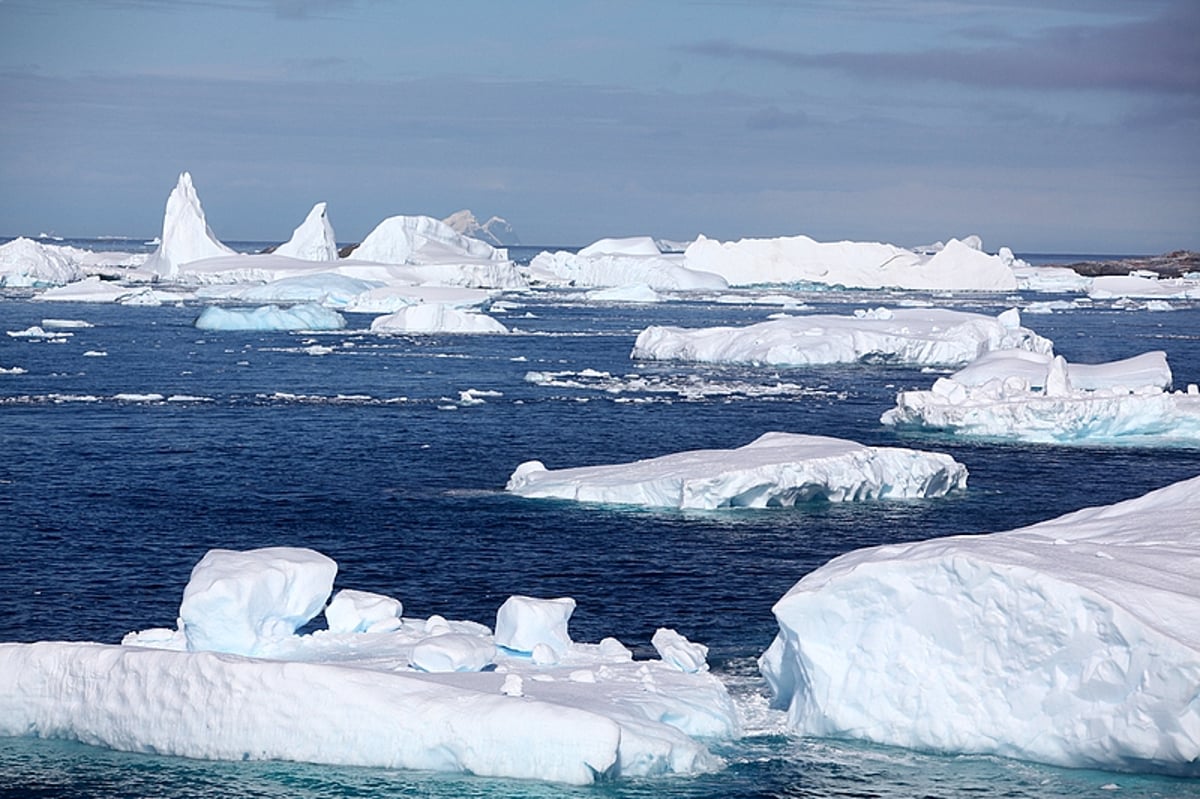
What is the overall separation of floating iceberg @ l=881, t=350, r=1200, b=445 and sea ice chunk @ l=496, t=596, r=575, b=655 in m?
20.2

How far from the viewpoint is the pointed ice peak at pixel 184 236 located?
97500 millimetres

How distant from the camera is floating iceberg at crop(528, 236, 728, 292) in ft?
337

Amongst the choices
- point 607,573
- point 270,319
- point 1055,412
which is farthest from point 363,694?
point 270,319

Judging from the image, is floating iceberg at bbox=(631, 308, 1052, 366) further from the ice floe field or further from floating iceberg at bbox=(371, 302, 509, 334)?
floating iceberg at bbox=(371, 302, 509, 334)

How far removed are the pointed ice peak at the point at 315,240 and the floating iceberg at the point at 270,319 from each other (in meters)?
32.1

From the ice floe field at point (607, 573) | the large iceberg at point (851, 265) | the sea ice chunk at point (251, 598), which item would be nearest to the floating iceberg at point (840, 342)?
the ice floe field at point (607, 573)

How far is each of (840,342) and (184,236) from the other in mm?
60890

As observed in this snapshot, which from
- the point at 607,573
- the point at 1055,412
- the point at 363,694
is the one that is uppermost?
the point at 1055,412

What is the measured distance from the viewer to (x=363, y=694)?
43.2ft

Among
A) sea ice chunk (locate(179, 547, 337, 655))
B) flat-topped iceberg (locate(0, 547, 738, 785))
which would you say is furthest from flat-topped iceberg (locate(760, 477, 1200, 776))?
sea ice chunk (locate(179, 547, 337, 655))

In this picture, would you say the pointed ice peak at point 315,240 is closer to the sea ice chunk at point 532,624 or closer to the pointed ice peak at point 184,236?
the pointed ice peak at point 184,236

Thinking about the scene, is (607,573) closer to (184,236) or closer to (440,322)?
(440,322)

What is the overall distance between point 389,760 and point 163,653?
8.19 feet

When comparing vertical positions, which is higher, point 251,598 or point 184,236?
point 184,236
